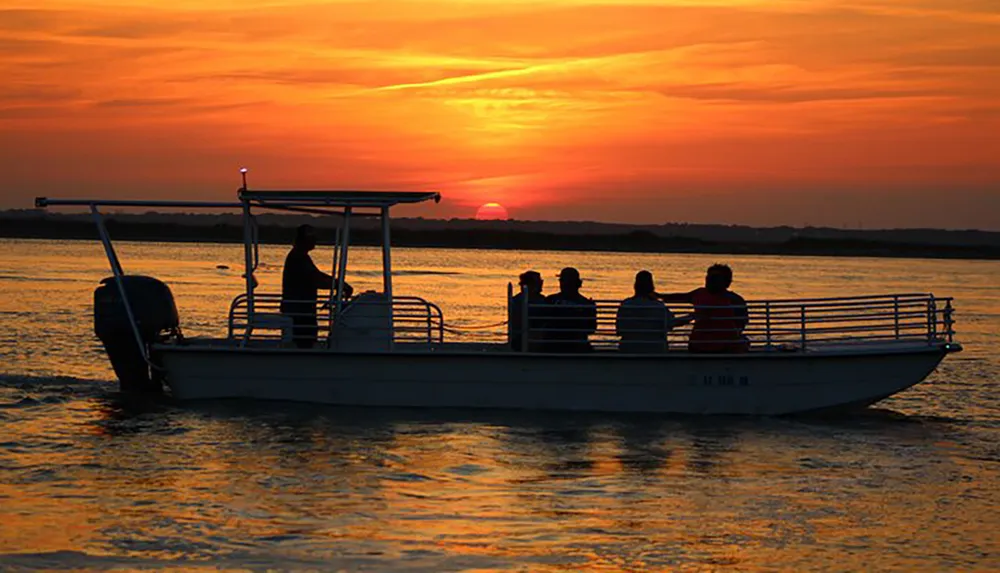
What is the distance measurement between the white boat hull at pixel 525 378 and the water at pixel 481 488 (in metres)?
0.22

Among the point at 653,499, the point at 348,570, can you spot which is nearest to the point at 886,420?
the point at 653,499

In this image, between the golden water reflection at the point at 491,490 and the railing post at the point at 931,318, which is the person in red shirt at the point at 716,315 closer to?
the golden water reflection at the point at 491,490

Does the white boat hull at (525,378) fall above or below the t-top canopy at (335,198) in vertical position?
below

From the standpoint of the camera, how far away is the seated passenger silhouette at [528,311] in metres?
16.8

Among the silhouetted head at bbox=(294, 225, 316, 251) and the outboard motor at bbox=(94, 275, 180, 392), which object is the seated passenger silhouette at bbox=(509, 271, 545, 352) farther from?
the outboard motor at bbox=(94, 275, 180, 392)

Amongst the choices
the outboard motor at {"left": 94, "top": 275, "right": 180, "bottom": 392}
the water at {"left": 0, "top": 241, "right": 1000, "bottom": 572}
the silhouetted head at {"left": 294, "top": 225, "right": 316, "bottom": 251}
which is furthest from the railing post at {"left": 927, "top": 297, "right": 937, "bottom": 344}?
the outboard motor at {"left": 94, "top": 275, "right": 180, "bottom": 392}

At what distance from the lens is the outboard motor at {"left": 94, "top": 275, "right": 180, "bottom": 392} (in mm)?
17406

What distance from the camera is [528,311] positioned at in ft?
55.8

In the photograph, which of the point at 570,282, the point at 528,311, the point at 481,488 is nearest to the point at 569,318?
the point at 570,282

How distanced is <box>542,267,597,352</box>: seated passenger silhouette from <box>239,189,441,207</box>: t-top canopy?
1937 millimetres

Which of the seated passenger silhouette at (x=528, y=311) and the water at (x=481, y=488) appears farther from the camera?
the seated passenger silhouette at (x=528, y=311)

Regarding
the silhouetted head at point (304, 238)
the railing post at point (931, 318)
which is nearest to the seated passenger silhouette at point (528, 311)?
the silhouetted head at point (304, 238)

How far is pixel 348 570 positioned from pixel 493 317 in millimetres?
31688

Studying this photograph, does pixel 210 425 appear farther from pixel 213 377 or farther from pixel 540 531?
pixel 540 531
